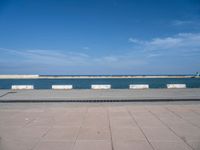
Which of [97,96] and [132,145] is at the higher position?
[97,96]

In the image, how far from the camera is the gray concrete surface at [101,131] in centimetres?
611

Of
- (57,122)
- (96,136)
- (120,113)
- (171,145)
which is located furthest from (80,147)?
(120,113)

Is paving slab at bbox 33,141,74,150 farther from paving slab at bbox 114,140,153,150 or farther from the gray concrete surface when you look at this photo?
paving slab at bbox 114,140,153,150

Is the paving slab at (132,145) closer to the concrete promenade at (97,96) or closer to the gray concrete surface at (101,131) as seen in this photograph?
the gray concrete surface at (101,131)

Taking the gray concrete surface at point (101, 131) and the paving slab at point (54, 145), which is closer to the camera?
the paving slab at point (54, 145)

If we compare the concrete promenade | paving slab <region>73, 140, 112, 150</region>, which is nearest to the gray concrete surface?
paving slab <region>73, 140, 112, 150</region>

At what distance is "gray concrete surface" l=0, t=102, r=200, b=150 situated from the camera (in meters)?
6.11

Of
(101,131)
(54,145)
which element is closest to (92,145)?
(54,145)

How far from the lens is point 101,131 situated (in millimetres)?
7547

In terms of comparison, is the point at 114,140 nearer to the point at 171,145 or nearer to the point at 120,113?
the point at 171,145

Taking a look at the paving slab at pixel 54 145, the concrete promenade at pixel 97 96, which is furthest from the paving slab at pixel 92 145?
the concrete promenade at pixel 97 96

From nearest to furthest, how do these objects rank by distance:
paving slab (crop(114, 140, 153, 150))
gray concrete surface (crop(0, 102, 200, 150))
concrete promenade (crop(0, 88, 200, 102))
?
1. paving slab (crop(114, 140, 153, 150))
2. gray concrete surface (crop(0, 102, 200, 150))
3. concrete promenade (crop(0, 88, 200, 102))

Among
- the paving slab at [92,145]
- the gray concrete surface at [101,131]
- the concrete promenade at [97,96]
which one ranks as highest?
the concrete promenade at [97,96]

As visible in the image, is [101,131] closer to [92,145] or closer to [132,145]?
[92,145]
